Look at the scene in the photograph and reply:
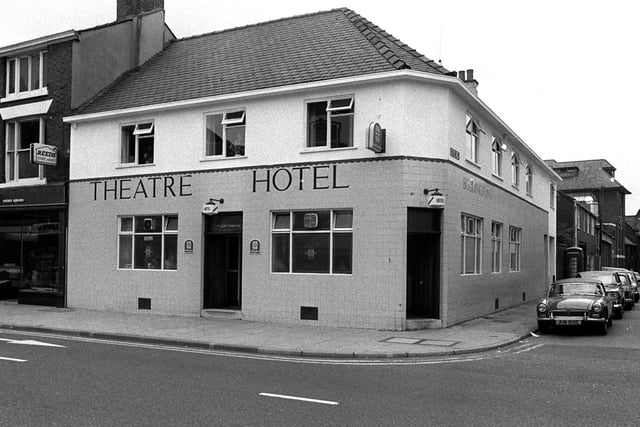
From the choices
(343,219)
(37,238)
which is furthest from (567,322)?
(37,238)

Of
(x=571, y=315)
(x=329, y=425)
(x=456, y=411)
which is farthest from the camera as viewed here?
(x=571, y=315)

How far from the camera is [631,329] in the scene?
1684 centimetres

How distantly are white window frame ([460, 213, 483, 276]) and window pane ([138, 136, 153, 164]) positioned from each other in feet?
31.4

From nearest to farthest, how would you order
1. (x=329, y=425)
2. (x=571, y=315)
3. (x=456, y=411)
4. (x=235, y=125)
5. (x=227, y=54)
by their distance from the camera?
1. (x=329, y=425)
2. (x=456, y=411)
3. (x=571, y=315)
4. (x=235, y=125)
5. (x=227, y=54)

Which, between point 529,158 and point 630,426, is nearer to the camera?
point 630,426

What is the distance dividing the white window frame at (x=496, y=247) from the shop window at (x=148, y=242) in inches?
410

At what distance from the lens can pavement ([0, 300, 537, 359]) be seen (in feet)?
40.2

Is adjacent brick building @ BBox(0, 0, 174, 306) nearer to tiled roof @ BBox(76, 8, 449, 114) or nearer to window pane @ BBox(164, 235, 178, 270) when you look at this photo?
tiled roof @ BBox(76, 8, 449, 114)

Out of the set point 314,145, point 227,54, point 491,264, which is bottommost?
point 491,264

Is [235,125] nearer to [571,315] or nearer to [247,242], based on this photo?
[247,242]

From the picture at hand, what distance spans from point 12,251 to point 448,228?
621 inches

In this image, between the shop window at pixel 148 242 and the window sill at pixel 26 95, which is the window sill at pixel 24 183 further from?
the shop window at pixel 148 242

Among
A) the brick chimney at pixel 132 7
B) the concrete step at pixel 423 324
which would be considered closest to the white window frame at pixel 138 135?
the brick chimney at pixel 132 7

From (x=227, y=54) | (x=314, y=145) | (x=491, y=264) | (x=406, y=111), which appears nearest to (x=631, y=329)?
(x=491, y=264)
